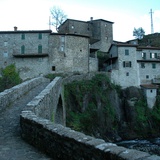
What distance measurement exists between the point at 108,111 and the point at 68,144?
31626 millimetres

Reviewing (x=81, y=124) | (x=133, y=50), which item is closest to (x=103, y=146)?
(x=81, y=124)

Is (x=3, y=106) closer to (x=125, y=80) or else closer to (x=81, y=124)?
(x=81, y=124)

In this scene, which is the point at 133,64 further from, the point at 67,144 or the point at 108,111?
the point at 67,144

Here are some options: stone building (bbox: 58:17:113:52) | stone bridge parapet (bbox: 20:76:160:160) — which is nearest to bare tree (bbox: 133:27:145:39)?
stone building (bbox: 58:17:113:52)

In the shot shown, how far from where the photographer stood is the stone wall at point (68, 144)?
3.15 m

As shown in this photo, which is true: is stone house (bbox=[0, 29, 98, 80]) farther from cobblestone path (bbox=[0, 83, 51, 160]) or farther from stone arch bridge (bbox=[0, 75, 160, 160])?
stone arch bridge (bbox=[0, 75, 160, 160])

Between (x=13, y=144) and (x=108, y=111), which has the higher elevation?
(x=13, y=144)

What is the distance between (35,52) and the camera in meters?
42.5

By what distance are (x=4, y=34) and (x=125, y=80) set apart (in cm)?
2660

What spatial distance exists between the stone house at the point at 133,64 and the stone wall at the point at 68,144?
3764 cm

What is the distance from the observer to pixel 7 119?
8281mm

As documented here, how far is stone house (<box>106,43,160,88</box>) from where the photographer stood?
4375cm

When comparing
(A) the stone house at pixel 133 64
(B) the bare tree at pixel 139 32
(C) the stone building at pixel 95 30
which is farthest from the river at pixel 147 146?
(B) the bare tree at pixel 139 32

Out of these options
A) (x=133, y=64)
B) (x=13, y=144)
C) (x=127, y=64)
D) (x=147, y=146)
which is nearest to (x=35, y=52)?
(x=127, y=64)
